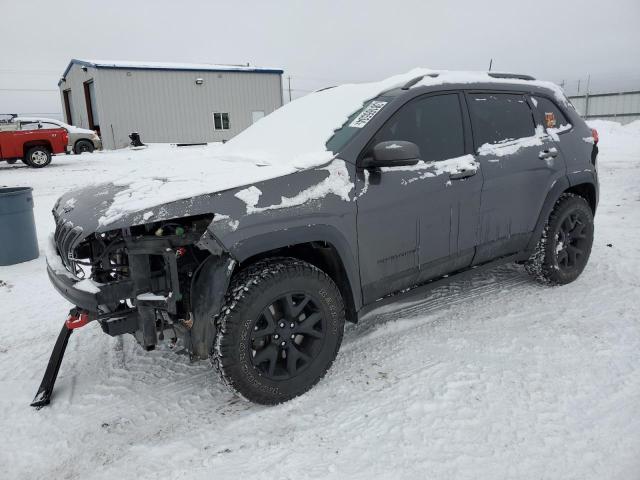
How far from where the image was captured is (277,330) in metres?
2.75

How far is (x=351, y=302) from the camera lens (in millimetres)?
3047

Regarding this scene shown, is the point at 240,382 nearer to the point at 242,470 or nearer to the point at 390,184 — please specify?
the point at 242,470

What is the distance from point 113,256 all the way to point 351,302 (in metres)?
1.43

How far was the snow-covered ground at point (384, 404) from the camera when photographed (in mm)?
2344

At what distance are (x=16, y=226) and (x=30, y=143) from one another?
11.9 m

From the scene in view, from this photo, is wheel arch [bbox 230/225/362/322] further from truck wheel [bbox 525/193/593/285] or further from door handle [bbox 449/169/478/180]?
truck wheel [bbox 525/193/593/285]

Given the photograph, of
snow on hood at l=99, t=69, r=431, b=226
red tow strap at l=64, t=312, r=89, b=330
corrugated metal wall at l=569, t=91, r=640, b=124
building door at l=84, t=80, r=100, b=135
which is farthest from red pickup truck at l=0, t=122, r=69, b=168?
corrugated metal wall at l=569, t=91, r=640, b=124

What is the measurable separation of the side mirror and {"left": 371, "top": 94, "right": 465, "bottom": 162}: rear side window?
18 cm

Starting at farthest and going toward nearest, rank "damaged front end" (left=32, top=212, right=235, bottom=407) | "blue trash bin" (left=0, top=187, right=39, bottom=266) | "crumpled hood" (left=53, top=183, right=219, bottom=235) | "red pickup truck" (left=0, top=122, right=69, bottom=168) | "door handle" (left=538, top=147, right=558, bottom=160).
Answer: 1. "red pickup truck" (left=0, top=122, right=69, bottom=168)
2. "blue trash bin" (left=0, top=187, right=39, bottom=266)
3. "door handle" (left=538, top=147, right=558, bottom=160)
4. "damaged front end" (left=32, top=212, right=235, bottom=407)
5. "crumpled hood" (left=53, top=183, right=219, bottom=235)

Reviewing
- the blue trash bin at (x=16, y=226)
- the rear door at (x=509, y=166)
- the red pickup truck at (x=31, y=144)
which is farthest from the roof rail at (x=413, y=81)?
the red pickup truck at (x=31, y=144)

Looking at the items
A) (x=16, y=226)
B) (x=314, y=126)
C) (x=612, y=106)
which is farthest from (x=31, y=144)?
(x=612, y=106)

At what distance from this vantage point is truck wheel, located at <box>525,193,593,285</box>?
13.9 feet

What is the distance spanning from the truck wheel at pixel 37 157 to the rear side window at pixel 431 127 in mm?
15640

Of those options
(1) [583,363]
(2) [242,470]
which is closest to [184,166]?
(2) [242,470]
